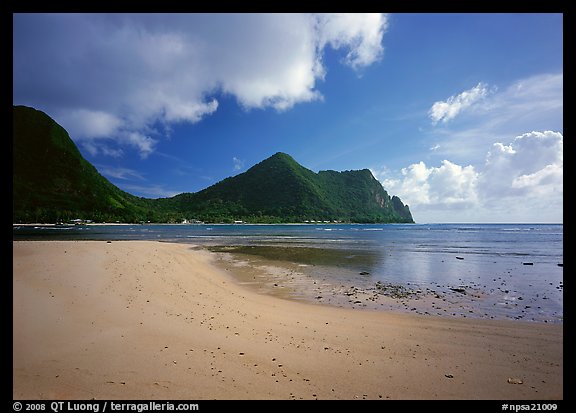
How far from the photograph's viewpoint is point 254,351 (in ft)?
19.4

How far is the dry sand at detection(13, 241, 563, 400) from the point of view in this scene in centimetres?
452

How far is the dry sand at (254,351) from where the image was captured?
4.52 meters

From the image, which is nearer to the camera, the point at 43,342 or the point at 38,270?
the point at 43,342
